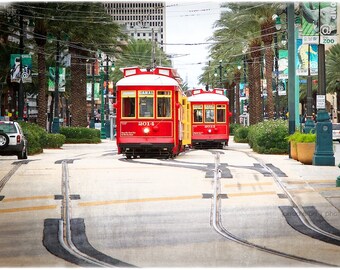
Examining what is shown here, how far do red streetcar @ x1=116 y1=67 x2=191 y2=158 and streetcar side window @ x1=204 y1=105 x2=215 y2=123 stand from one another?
12.7 meters

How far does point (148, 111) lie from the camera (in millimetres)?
27844

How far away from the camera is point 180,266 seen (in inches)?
321

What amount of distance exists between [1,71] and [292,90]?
32330 mm

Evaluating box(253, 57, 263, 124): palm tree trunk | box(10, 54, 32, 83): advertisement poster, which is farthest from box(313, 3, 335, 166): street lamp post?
box(253, 57, 263, 124): palm tree trunk

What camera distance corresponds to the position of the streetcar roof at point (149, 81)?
89.7 feet

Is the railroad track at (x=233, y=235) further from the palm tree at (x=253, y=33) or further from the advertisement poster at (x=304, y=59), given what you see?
the palm tree at (x=253, y=33)

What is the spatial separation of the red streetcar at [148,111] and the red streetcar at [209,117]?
492 inches

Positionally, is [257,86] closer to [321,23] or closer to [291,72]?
[291,72]

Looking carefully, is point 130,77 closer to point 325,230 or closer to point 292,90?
point 292,90

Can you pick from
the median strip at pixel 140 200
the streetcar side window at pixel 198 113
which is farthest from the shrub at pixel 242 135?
the median strip at pixel 140 200

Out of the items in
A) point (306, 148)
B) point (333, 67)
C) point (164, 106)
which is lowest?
point (306, 148)

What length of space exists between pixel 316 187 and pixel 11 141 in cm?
1387

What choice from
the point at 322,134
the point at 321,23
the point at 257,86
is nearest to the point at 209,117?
the point at 257,86

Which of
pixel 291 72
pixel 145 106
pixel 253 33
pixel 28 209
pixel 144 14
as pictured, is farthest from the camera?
pixel 253 33
